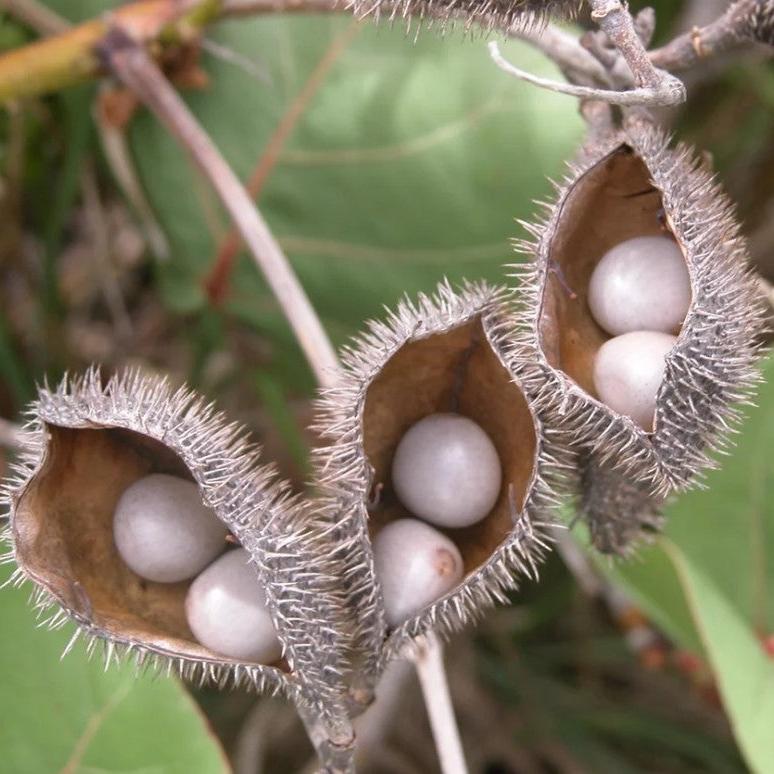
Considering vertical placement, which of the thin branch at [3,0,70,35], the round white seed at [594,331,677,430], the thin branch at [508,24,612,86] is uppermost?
the thin branch at [508,24,612,86]

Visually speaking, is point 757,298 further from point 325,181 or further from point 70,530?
point 325,181

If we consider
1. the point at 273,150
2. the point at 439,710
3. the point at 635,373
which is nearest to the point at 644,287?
the point at 635,373

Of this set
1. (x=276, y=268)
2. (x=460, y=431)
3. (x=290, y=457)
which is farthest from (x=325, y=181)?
(x=460, y=431)

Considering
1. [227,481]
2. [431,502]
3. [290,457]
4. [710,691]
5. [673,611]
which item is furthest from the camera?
[290,457]

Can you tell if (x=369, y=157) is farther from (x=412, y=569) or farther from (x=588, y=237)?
(x=412, y=569)

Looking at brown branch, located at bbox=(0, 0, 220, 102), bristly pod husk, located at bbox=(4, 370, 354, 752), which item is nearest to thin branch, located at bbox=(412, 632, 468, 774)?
bristly pod husk, located at bbox=(4, 370, 354, 752)

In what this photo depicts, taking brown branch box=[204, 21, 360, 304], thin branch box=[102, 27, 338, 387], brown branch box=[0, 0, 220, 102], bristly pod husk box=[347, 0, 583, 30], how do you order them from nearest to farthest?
bristly pod husk box=[347, 0, 583, 30] < thin branch box=[102, 27, 338, 387] < brown branch box=[0, 0, 220, 102] < brown branch box=[204, 21, 360, 304]

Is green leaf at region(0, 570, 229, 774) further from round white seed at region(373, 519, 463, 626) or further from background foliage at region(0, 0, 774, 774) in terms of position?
round white seed at region(373, 519, 463, 626)
